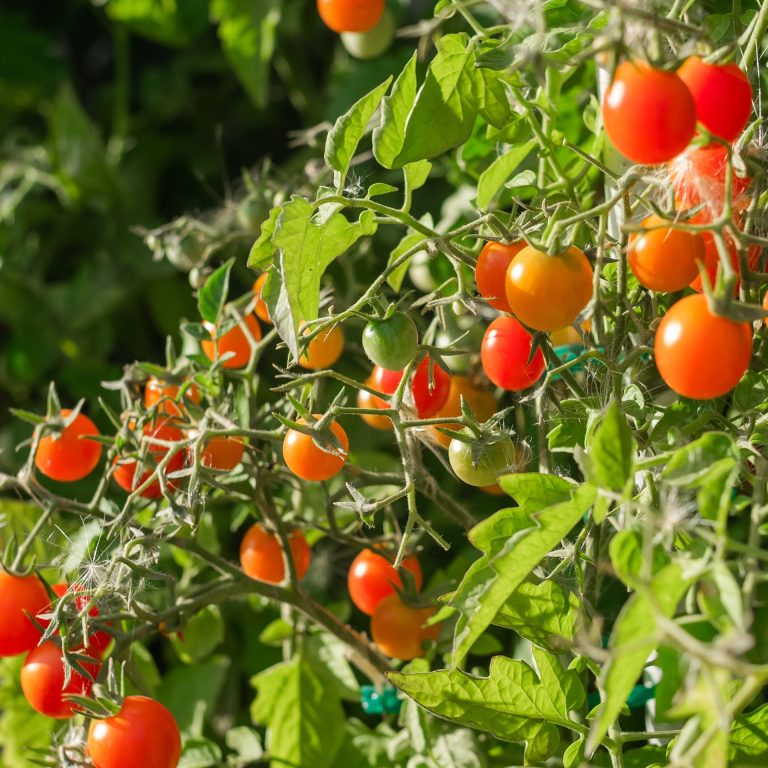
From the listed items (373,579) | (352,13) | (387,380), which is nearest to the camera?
(387,380)

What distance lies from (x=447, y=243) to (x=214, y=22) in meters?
1.07

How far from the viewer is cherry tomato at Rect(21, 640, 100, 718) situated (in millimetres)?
680

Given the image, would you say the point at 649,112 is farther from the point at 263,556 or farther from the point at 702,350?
the point at 263,556

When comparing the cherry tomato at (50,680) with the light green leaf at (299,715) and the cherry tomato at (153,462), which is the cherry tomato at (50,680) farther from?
the light green leaf at (299,715)

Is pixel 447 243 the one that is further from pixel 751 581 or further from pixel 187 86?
pixel 187 86

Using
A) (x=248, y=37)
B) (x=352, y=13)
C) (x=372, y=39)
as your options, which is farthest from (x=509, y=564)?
(x=248, y=37)

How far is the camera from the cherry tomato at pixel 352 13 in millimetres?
→ 912

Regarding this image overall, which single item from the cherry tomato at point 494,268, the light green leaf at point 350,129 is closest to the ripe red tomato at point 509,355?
the cherry tomato at point 494,268

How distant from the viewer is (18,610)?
2.26 feet

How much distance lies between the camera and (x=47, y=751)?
2.41ft

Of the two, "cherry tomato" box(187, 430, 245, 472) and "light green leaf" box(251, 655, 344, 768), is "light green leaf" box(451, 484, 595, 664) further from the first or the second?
"light green leaf" box(251, 655, 344, 768)

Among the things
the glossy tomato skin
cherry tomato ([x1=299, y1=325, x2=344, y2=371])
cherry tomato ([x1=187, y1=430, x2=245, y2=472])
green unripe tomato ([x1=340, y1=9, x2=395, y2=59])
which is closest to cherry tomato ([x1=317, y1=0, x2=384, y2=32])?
green unripe tomato ([x1=340, y1=9, x2=395, y2=59])

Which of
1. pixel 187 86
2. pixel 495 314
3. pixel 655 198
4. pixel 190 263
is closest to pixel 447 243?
pixel 655 198

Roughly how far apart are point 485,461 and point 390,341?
10 cm
